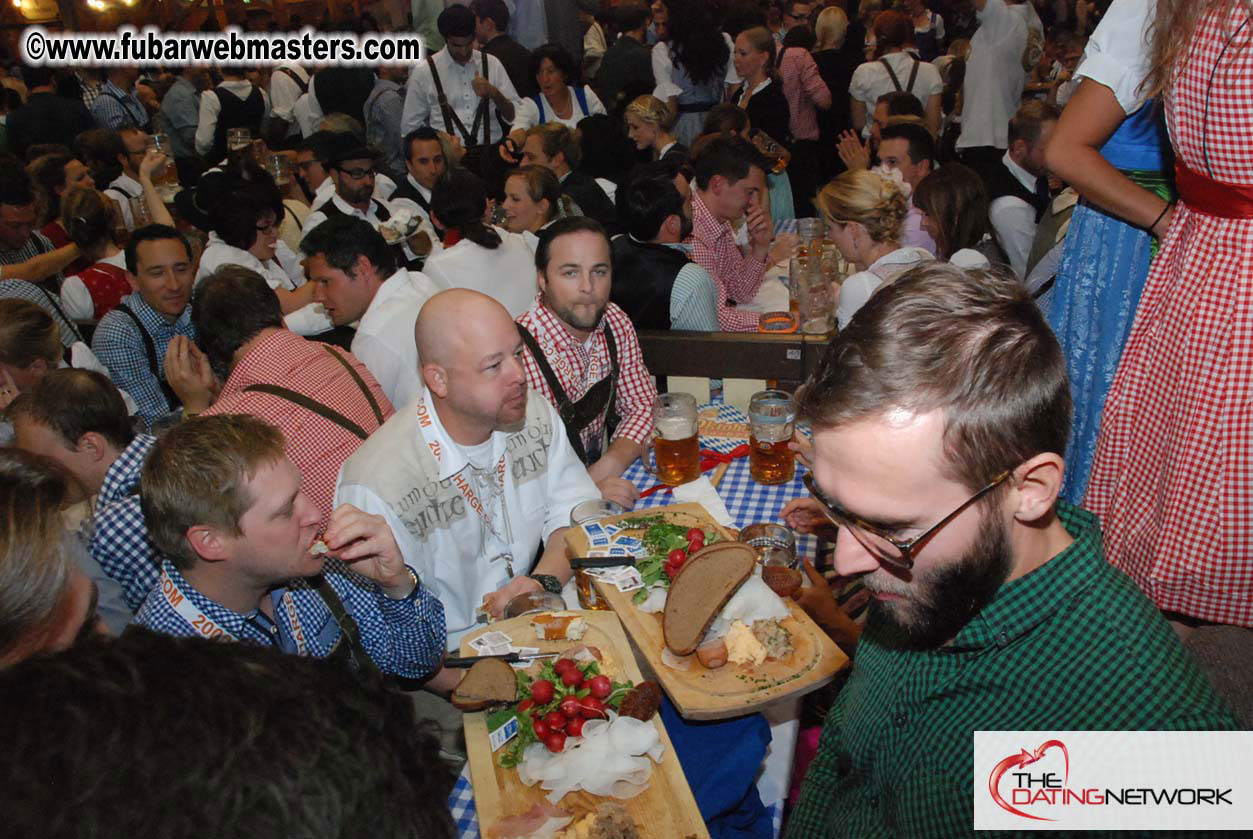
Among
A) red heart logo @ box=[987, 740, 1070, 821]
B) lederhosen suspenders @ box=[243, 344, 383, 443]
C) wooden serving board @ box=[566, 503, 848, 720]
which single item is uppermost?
lederhosen suspenders @ box=[243, 344, 383, 443]

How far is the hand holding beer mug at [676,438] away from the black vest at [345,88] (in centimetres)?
610

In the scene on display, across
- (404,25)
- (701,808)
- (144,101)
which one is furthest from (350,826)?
(404,25)

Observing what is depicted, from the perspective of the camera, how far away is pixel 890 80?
23.4ft

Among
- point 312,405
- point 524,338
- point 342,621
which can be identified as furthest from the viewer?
point 524,338

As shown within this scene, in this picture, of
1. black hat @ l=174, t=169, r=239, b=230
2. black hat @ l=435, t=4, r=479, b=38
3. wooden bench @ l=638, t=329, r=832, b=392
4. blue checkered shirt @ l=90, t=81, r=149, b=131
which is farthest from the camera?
blue checkered shirt @ l=90, t=81, r=149, b=131

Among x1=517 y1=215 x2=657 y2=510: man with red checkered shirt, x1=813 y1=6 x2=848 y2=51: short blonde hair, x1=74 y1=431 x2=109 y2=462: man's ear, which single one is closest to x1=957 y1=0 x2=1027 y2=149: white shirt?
x1=813 y1=6 x2=848 y2=51: short blonde hair

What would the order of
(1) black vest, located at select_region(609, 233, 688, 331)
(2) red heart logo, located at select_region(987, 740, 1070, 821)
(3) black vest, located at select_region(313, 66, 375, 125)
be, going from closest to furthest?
(2) red heart logo, located at select_region(987, 740, 1070, 821) < (1) black vest, located at select_region(609, 233, 688, 331) < (3) black vest, located at select_region(313, 66, 375, 125)

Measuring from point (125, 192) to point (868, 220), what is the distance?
17.3 ft

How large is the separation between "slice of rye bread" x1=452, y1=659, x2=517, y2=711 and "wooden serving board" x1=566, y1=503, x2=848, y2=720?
0.31 m

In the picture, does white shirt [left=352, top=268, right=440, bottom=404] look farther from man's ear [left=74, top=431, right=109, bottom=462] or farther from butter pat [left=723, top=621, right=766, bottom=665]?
butter pat [left=723, top=621, right=766, bottom=665]

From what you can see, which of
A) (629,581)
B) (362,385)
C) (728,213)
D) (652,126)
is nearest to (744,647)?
(629,581)

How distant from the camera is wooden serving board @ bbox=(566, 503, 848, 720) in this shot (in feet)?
5.63

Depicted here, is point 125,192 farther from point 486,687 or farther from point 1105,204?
point 1105,204

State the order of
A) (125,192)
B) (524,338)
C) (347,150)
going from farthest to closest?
(125,192) → (347,150) → (524,338)
